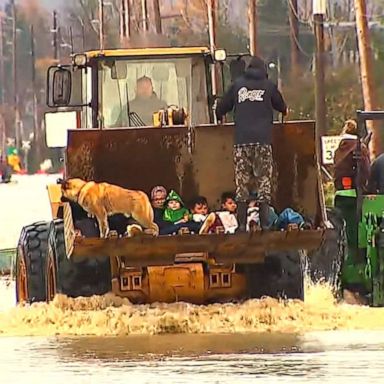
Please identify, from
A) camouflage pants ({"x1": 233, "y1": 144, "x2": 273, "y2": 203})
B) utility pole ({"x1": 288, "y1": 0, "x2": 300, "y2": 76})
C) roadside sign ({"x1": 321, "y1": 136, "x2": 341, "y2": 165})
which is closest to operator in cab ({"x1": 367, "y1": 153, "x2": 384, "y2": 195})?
camouflage pants ({"x1": 233, "y1": 144, "x2": 273, "y2": 203})

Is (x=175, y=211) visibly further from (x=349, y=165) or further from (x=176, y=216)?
(x=349, y=165)

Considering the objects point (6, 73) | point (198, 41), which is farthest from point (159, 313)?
point (6, 73)

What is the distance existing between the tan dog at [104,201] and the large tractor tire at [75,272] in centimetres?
88

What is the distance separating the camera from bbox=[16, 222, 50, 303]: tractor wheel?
1791 centimetres

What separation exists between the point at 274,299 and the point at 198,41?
214 ft

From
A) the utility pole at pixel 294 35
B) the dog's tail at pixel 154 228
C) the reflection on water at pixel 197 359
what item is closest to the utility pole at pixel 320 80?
the dog's tail at pixel 154 228

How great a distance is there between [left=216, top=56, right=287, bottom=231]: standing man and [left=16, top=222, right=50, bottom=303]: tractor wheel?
237 cm

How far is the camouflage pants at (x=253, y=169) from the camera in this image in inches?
→ 655

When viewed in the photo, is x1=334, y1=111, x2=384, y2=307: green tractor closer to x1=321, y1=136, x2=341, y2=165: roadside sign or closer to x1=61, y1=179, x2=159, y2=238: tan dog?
x1=61, y1=179, x2=159, y2=238: tan dog

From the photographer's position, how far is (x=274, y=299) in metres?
17.7

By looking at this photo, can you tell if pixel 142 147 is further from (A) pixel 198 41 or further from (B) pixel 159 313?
(A) pixel 198 41

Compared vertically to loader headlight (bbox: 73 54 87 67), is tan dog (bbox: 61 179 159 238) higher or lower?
lower

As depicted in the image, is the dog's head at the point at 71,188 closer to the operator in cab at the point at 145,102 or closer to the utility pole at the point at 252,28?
the operator in cab at the point at 145,102

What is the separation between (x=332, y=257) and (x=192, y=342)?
4.05 m
